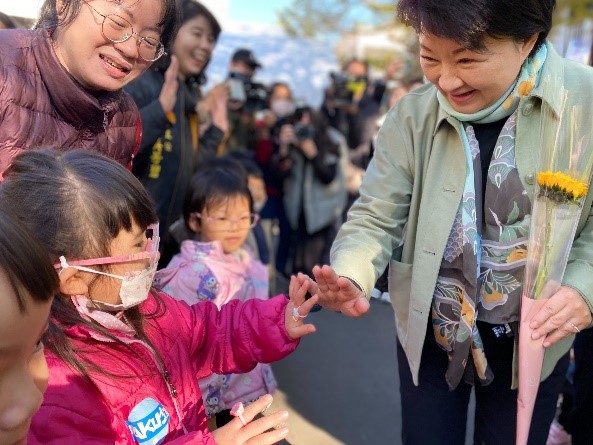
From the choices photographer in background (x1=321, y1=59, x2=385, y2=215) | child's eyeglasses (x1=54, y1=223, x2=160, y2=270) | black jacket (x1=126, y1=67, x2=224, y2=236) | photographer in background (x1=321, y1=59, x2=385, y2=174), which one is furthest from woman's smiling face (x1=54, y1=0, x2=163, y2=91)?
photographer in background (x1=321, y1=59, x2=385, y2=174)

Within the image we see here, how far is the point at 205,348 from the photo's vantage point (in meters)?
1.91

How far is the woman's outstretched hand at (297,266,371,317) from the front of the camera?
1746 millimetres

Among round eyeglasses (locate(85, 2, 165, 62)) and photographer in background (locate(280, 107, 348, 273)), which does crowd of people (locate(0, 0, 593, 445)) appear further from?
photographer in background (locate(280, 107, 348, 273))

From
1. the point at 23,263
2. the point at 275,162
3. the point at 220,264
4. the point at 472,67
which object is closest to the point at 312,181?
the point at 275,162

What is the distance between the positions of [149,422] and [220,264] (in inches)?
46.8

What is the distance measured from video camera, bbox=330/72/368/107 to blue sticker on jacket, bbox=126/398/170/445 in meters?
6.06

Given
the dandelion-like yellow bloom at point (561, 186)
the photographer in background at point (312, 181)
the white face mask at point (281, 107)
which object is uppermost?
the dandelion-like yellow bloom at point (561, 186)

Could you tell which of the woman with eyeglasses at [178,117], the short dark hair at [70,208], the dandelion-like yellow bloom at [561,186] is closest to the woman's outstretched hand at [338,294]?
the short dark hair at [70,208]

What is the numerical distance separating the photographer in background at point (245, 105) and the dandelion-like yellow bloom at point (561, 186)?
3.91 m

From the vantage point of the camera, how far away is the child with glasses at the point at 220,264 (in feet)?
8.35

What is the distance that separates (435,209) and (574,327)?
492 mm

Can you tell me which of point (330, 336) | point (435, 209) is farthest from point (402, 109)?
point (330, 336)

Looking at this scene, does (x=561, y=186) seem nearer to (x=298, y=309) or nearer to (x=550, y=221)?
(x=550, y=221)

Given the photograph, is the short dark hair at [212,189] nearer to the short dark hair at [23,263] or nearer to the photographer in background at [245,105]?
the short dark hair at [23,263]
